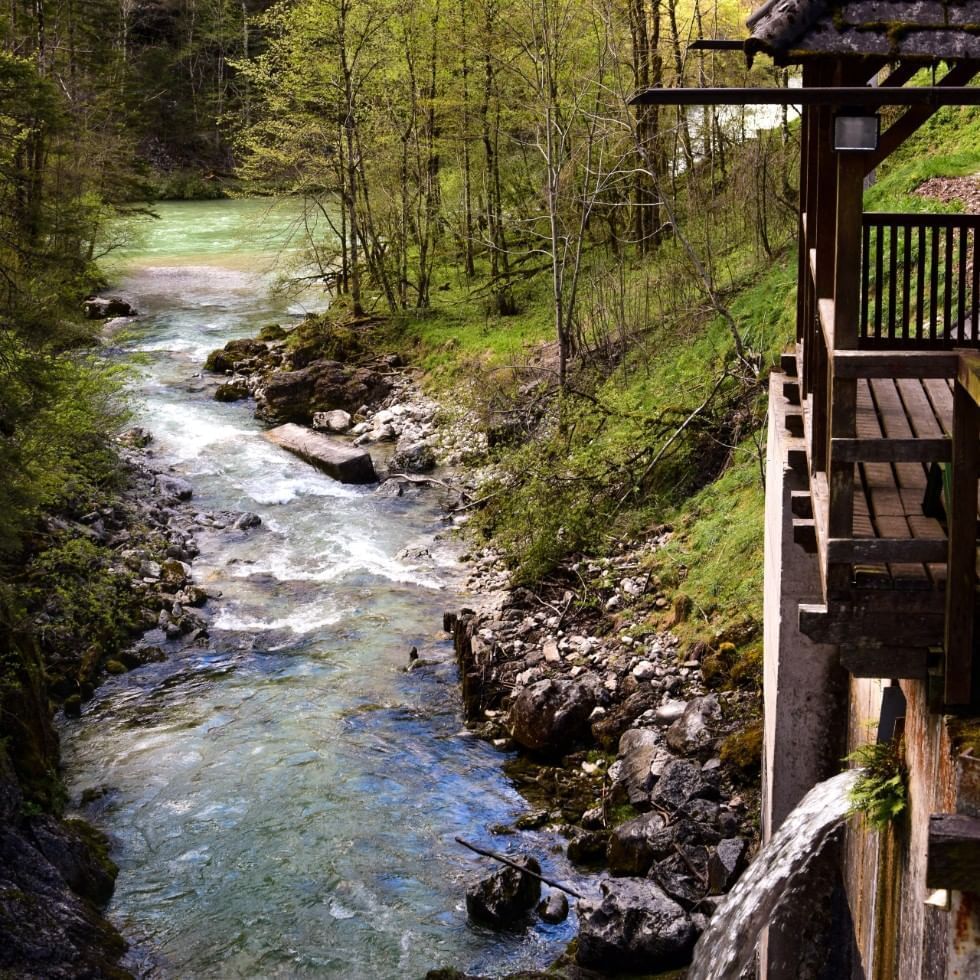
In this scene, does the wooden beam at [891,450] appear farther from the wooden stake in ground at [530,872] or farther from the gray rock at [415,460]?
the gray rock at [415,460]

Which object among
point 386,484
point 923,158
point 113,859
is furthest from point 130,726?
point 923,158

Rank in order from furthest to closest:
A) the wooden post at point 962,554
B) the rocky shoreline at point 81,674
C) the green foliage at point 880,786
Answer: the rocky shoreline at point 81,674 → the green foliage at point 880,786 → the wooden post at point 962,554

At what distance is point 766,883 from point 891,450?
3882 millimetres

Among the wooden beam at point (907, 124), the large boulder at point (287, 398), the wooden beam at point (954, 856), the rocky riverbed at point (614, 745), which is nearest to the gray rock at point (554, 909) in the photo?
the rocky riverbed at point (614, 745)

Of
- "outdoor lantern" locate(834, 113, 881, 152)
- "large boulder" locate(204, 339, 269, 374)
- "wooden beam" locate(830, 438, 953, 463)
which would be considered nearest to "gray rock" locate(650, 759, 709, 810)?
"wooden beam" locate(830, 438, 953, 463)

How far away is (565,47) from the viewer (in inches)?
794

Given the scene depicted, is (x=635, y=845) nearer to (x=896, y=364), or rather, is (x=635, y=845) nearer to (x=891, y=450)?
(x=891, y=450)

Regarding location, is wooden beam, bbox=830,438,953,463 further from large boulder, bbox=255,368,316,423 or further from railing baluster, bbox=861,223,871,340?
large boulder, bbox=255,368,316,423

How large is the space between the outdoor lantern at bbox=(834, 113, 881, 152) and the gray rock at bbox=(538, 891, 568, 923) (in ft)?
22.0

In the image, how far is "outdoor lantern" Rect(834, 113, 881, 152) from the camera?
462 cm

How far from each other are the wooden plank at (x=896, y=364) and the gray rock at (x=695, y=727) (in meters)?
6.48

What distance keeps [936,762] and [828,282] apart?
2565 millimetres

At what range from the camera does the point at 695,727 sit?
1081cm

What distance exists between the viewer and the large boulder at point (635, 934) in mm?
8680
